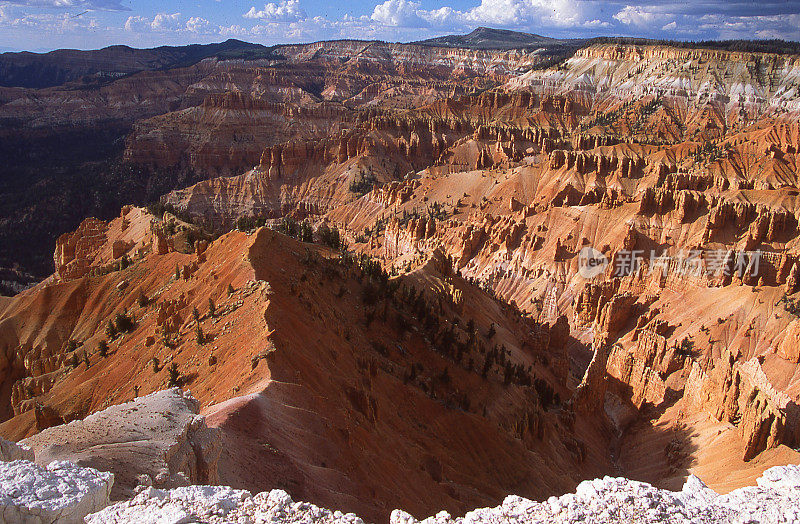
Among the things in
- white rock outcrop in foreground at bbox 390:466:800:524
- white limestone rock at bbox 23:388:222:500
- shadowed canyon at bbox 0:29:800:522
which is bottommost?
shadowed canyon at bbox 0:29:800:522

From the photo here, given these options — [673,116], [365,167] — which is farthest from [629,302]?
[673,116]

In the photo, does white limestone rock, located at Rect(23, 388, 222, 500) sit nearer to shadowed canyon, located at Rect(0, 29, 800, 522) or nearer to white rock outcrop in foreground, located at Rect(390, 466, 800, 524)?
shadowed canyon, located at Rect(0, 29, 800, 522)

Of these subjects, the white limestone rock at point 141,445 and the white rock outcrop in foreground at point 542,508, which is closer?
the white rock outcrop in foreground at point 542,508

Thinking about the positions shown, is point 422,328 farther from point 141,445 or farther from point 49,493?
point 49,493

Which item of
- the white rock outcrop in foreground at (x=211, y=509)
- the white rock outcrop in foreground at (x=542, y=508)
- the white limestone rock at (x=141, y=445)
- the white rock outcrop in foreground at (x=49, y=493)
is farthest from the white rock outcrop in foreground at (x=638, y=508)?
the white limestone rock at (x=141, y=445)

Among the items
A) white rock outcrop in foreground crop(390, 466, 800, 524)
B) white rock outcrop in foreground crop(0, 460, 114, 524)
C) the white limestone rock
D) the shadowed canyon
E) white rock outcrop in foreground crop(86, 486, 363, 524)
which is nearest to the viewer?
white rock outcrop in foreground crop(0, 460, 114, 524)

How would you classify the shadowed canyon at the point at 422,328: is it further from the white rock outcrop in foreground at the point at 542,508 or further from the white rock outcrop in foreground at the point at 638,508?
the white rock outcrop in foreground at the point at 638,508

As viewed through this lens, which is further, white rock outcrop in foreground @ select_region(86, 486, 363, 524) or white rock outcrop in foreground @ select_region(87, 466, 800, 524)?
white rock outcrop in foreground @ select_region(87, 466, 800, 524)

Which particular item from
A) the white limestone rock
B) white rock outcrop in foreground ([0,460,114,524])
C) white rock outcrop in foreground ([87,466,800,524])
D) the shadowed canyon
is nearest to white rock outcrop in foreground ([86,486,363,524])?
white rock outcrop in foreground ([87,466,800,524])
